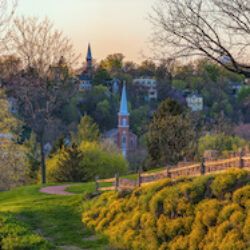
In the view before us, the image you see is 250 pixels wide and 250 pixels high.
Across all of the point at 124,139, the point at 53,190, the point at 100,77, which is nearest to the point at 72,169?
the point at 53,190

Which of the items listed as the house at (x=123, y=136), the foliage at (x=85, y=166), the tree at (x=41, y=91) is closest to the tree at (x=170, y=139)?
the foliage at (x=85, y=166)

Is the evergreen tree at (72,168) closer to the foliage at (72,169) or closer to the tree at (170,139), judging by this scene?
the foliage at (72,169)

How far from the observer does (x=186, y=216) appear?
34.2 ft

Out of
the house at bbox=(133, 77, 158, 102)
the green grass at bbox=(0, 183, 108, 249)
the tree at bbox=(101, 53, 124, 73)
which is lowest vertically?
the green grass at bbox=(0, 183, 108, 249)

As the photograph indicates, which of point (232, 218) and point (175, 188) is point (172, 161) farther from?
point (232, 218)

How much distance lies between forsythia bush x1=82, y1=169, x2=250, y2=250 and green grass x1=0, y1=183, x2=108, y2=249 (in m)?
0.75

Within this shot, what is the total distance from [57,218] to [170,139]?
19.6 m

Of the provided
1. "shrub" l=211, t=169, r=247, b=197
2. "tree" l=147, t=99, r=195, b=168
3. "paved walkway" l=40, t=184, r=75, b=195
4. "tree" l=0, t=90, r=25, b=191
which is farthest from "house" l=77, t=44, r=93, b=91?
"shrub" l=211, t=169, r=247, b=197

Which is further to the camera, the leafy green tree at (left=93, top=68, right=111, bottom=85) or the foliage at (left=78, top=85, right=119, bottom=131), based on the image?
the leafy green tree at (left=93, top=68, right=111, bottom=85)

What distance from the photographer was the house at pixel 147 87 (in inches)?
3923

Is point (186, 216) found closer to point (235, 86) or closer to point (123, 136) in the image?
point (123, 136)

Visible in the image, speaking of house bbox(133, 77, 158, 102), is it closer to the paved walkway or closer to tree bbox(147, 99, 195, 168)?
tree bbox(147, 99, 195, 168)

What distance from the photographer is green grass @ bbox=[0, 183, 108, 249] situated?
1257 cm

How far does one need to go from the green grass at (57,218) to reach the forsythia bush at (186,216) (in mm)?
753
